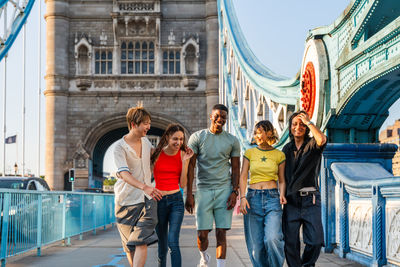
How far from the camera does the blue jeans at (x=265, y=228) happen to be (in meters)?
4.20

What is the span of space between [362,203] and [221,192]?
1796 millimetres

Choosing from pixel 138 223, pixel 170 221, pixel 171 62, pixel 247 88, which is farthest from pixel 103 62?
pixel 138 223

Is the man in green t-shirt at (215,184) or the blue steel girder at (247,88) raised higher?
the blue steel girder at (247,88)

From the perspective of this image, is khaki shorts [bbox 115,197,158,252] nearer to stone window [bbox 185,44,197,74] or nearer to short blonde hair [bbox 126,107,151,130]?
short blonde hair [bbox 126,107,151,130]

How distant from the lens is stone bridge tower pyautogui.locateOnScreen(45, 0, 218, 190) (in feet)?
92.7

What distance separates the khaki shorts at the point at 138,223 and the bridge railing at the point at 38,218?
1.94m

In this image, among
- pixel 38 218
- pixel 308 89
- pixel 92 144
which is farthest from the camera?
pixel 92 144

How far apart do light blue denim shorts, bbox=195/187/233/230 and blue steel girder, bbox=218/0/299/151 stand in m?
4.21

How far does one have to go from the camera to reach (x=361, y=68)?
599 centimetres

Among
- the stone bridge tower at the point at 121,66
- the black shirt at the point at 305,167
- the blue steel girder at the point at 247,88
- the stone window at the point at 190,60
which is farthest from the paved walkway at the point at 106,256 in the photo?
the stone window at the point at 190,60

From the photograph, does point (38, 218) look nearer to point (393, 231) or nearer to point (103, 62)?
point (393, 231)

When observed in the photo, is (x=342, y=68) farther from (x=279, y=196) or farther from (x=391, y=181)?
(x=279, y=196)

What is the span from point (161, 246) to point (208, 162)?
0.79m

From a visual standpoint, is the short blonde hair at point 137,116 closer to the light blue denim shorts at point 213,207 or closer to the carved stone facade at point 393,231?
the light blue denim shorts at point 213,207
